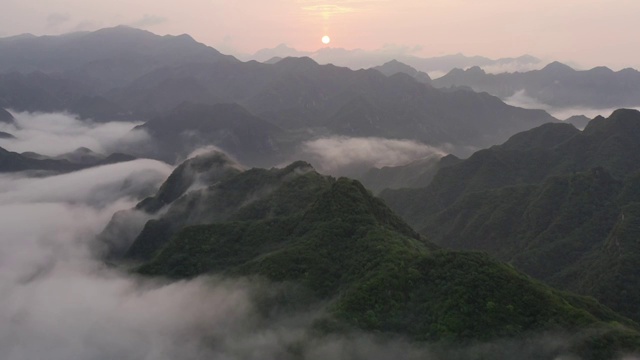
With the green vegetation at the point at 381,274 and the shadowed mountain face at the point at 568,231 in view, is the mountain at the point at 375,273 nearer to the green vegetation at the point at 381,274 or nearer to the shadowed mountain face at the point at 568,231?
the green vegetation at the point at 381,274

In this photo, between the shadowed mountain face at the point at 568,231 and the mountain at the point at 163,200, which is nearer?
the shadowed mountain face at the point at 568,231

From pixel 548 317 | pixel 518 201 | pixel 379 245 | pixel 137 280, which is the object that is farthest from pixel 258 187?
pixel 548 317

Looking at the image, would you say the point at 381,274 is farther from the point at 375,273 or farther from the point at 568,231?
the point at 568,231

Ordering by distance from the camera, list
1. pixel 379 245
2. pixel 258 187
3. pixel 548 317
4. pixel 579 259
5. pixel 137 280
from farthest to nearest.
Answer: pixel 258 187
pixel 579 259
pixel 137 280
pixel 379 245
pixel 548 317

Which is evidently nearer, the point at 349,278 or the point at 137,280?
the point at 349,278

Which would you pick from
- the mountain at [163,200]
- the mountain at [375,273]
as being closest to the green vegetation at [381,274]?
the mountain at [375,273]

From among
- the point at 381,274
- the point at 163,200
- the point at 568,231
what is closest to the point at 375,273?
the point at 381,274

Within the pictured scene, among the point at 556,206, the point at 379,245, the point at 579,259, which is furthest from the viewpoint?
the point at 556,206

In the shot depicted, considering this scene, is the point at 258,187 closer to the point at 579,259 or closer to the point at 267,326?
the point at 267,326

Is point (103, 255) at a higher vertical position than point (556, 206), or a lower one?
lower
